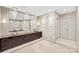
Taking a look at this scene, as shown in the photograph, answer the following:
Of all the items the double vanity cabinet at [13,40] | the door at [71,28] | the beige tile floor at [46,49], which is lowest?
the beige tile floor at [46,49]

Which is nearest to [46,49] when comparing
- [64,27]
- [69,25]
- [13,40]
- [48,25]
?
[48,25]

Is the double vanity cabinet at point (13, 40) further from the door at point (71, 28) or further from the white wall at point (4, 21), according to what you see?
the door at point (71, 28)

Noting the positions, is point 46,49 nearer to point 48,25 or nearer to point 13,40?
point 48,25

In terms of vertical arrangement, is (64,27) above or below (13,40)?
above

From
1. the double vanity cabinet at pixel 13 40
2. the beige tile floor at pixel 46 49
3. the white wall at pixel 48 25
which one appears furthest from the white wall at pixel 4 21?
the white wall at pixel 48 25

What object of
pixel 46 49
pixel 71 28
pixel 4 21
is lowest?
pixel 46 49

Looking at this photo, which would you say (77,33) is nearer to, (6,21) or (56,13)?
(56,13)

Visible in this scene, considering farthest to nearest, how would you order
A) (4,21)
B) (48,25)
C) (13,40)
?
(13,40) → (48,25) → (4,21)

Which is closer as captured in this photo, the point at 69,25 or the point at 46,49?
the point at 46,49

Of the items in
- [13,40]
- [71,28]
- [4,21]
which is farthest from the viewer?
[13,40]

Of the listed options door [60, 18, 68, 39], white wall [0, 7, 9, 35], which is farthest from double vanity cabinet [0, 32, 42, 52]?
door [60, 18, 68, 39]
